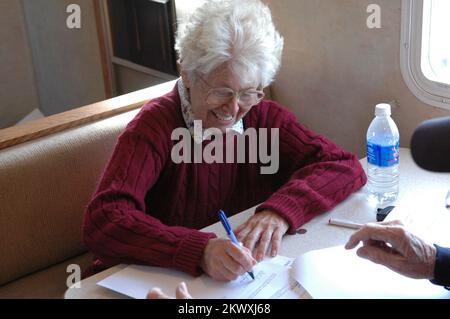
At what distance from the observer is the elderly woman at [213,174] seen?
4.56 feet

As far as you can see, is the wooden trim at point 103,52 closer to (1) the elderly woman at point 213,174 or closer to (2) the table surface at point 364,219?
(1) the elderly woman at point 213,174

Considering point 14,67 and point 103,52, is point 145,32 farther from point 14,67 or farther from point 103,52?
point 14,67

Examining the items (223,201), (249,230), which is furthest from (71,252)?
(249,230)

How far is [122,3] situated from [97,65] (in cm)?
49

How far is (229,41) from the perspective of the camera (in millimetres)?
1566

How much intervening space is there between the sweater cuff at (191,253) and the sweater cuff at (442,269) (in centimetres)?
48

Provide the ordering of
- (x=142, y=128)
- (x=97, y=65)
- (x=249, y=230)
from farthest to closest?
(x=97, y=65), (x=142, y=128), (x=249, y=230)

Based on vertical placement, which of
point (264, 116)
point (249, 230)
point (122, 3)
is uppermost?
point (122, 3)

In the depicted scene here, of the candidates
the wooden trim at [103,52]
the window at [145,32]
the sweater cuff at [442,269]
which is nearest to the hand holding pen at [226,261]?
the sweater cuff at [442,269]

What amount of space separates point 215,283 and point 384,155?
671 mm

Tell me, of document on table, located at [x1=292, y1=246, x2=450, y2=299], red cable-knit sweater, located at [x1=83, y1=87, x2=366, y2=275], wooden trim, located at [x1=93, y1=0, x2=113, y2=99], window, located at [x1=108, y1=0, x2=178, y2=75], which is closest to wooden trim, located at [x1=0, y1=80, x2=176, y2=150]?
red cable-knit sweater, located at [x1=83, y1=87, x2=366, y2=275]

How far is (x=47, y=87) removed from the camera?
4000 millimetres
